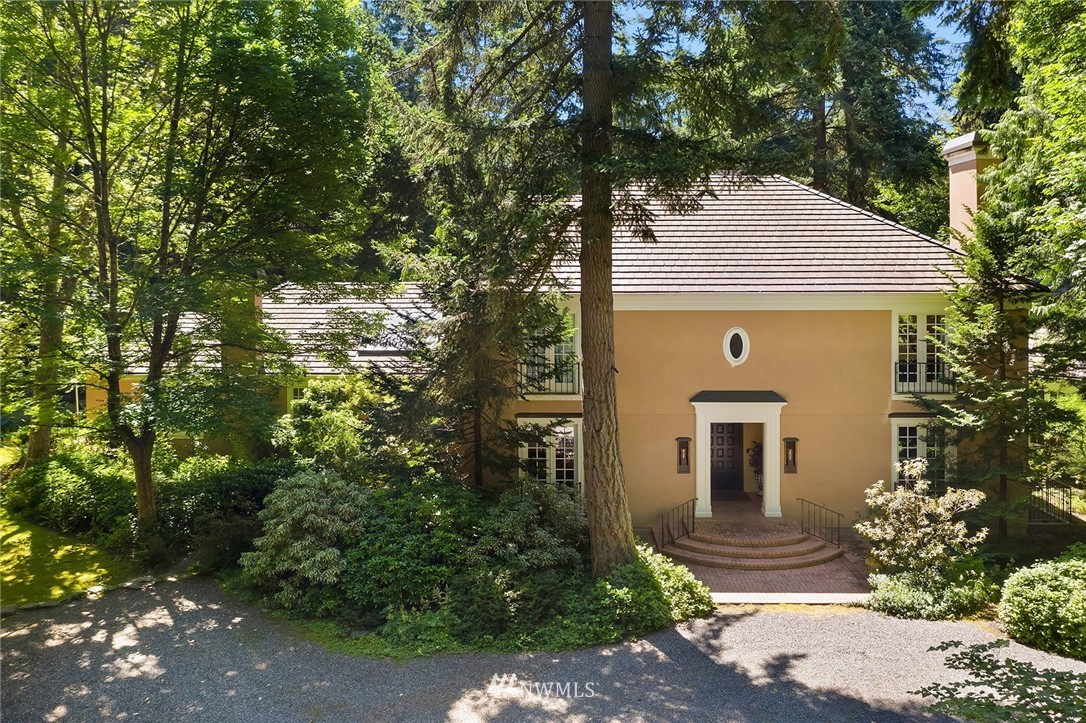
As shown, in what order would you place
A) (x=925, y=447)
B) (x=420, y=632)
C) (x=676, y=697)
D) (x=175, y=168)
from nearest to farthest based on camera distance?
(x=676, y=697)
(x=420, y=632)
(x=175, y=168)
(x=925, y=447)

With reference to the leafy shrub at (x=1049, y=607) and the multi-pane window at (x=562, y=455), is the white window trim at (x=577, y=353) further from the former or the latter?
the leafy shrub at (x=1049, y=607)

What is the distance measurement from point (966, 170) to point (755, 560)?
35.4ft

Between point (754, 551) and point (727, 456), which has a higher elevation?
point (727, 456)

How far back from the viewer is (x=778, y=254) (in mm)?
15719

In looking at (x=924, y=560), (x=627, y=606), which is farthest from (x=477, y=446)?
(x=924, y=560)

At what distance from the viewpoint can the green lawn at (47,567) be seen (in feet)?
37.3

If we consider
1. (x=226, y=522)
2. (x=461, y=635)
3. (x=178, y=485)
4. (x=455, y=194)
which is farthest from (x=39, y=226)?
(x=461, y=635)

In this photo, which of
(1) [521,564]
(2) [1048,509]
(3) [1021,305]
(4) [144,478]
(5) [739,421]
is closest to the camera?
(1) [521,564]

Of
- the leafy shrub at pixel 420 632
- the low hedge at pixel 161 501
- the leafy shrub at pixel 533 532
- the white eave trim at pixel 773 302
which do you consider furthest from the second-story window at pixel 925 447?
the low hedge at pixel 161 501

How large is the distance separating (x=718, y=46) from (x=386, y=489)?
960 centimetres

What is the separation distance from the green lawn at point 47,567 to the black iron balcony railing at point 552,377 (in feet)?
27.5

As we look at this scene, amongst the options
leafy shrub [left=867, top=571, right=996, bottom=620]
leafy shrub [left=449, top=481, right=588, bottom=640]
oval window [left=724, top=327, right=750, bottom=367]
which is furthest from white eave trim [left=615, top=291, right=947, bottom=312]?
leafy shrub [left=867, top=571, right=996, bottom=620]

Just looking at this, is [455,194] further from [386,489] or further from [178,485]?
[178,485]

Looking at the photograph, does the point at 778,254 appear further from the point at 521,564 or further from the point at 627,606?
the point at 521,564
